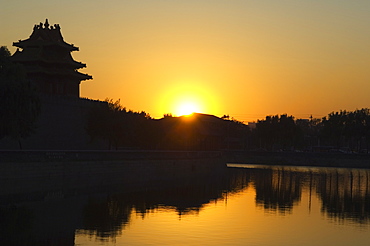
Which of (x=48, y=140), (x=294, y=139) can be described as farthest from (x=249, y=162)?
(x=48, y=140)

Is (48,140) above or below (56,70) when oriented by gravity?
below

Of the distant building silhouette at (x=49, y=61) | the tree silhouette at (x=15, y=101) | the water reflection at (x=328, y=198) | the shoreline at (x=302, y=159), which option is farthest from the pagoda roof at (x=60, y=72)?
the shoreline at (x=302, y=159)

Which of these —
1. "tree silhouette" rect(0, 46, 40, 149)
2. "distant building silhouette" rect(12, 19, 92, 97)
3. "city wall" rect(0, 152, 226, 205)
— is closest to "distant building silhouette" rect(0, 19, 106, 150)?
"distant building silhouette" rect(12, 19, 92, 97)

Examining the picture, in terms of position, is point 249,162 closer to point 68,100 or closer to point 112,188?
point 68,100

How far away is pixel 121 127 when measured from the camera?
79438 millimetres

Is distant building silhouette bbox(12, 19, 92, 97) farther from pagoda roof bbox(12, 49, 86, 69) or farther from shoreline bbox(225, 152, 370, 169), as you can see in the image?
shoreline bbox(225, 152, 370, 169)

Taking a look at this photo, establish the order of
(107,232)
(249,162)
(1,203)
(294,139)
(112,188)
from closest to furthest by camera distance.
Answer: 1. (107,232)
2. (1,203)
3. (112,188)
4. (249,162)
5. (294,139)

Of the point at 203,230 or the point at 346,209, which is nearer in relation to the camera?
the point at 203,230

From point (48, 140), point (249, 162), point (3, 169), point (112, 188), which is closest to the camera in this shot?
point (3, 169)

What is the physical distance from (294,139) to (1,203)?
532ft

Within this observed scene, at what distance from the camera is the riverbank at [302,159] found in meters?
128

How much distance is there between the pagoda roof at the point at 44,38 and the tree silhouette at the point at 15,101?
1157 inches

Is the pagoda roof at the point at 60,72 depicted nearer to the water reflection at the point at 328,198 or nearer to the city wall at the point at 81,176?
the city wall at the point at 81,176

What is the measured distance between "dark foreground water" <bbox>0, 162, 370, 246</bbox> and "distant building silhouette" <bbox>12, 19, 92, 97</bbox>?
32.5m
